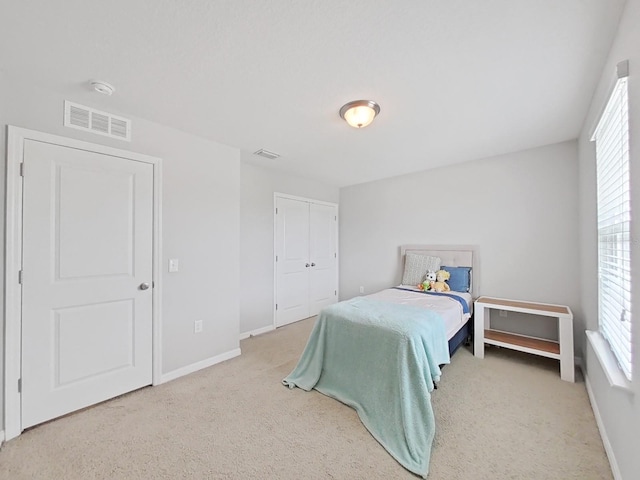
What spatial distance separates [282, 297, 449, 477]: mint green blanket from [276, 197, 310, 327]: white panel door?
5.61 ft

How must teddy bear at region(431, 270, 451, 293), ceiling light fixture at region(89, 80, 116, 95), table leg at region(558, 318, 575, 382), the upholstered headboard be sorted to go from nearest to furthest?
ceiling light fixture at region(89, 80, 116, 95) → table leg at region(558, 318, 575, 382) → teddy bear at region(431, 270, 451, 293) → the upholstered headboard

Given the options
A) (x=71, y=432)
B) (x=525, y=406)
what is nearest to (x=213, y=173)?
(x=71, y=432)

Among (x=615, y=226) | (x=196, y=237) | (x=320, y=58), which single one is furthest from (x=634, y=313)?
(x=196, y=237)

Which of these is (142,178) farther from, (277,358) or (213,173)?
(277,358)

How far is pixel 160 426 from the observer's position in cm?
187

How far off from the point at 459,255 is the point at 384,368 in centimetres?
230

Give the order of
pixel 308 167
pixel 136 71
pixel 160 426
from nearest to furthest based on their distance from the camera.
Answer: pixel 136 71 → pixel 160 426 → pixel 308 167

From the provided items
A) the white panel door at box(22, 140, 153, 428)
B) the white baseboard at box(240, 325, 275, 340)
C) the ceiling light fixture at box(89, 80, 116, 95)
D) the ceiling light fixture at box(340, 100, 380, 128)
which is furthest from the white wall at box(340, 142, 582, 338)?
the ceiling light fixture at box(89, 80, 116, 95)

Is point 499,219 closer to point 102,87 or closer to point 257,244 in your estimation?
point 257,244

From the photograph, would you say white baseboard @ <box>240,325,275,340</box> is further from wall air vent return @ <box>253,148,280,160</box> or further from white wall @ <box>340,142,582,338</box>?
wall air vent return @ <box>253,148,280,160</box>

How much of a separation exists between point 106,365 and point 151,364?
0.34 metres

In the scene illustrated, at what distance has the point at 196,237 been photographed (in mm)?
2705

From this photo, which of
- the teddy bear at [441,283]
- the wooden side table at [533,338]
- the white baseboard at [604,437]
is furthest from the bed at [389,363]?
the white baseboard at [604,437]

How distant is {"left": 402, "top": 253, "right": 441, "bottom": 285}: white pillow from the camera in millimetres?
3732
